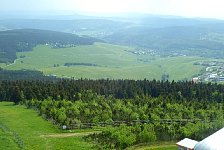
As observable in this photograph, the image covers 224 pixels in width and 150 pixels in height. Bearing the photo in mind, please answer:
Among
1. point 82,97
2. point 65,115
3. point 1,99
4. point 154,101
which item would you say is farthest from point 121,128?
point 1,99

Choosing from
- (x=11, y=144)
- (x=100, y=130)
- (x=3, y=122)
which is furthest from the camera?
(x=3, y=122)

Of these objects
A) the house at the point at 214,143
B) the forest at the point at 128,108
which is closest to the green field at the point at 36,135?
the forest at the point at 128,108

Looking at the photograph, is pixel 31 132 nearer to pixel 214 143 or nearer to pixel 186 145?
pixel 186 145

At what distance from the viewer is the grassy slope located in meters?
61.3

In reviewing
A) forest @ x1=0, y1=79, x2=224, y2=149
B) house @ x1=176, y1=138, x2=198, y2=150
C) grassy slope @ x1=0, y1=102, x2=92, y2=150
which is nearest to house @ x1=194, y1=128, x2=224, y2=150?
house @ x1=176, y1=138, x2=198, y2=150

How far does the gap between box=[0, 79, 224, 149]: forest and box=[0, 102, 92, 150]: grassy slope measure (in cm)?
230

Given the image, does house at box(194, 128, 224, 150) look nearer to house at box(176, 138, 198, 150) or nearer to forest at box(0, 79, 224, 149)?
house at box(176, 138, 198, 150)

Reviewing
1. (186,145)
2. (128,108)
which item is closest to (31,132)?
(128,108)

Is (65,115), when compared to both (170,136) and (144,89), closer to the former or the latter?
(170,136)

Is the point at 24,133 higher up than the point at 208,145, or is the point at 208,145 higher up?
the point at 208,145

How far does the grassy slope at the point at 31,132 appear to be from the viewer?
201 feet

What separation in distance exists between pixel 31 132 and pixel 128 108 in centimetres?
2113

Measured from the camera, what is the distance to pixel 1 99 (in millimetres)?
108312

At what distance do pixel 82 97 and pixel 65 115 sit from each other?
18.7m
